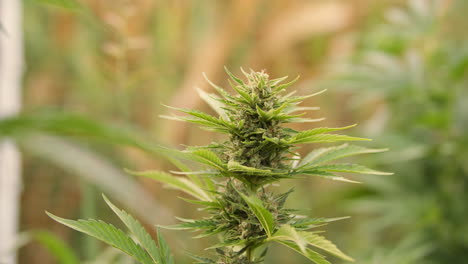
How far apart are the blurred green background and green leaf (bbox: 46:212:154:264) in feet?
0.58

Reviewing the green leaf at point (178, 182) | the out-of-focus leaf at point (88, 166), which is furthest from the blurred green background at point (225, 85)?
the green leaf at point (178, 182)

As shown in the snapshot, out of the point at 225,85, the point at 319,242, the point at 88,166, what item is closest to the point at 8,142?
the point at 88,166

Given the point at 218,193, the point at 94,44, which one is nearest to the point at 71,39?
the point at 94,44

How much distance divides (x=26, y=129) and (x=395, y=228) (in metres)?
1.38

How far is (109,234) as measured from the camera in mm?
268

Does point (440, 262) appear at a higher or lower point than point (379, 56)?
lower

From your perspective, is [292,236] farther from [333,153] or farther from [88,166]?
[88,166]

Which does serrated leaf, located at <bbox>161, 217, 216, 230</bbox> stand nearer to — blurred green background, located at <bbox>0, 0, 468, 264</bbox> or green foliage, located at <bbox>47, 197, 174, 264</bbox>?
green foliage, located at <bbox>47, 197, 174, 264</bbox>

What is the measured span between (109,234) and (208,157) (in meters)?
0.07

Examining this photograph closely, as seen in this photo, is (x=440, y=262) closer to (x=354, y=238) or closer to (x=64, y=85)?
(x=354, y=238)

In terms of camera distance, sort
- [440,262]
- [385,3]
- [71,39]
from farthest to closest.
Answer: [385,3]
[71,39]
[440,262]

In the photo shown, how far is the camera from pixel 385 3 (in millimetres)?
2453

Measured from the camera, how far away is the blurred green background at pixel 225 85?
90 centimetres

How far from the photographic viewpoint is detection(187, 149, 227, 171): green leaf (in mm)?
260
